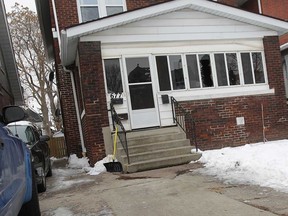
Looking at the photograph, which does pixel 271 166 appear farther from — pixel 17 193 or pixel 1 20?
pixel 1 20

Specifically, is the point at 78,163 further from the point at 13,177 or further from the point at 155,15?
the point at 13,177

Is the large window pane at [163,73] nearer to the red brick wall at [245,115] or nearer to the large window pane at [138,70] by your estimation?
the large window pane at [138,70]

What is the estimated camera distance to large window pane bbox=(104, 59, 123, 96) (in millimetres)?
11539

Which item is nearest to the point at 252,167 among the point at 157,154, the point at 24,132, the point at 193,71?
the point at 157,154

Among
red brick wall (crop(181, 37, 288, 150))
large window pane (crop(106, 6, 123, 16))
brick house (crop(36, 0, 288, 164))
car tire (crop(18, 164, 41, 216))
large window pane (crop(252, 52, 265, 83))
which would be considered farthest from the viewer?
large window pane (crop(106, 6, 123, 16))

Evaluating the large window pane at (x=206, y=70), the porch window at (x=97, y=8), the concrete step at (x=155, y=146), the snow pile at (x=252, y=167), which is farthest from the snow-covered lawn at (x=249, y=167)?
the porch window at (x=97, y=8)

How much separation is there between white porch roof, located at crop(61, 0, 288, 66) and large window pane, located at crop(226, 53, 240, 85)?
1220 millimetres

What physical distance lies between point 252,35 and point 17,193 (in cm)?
1088

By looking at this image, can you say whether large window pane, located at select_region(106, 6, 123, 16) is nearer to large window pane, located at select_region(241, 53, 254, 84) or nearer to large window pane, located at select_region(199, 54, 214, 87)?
large window pane, located at select_region(199, 54, 214, 87)

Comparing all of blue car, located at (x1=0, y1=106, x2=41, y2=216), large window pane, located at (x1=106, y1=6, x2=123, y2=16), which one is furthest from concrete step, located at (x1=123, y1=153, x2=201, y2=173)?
large window pane, located at (x1=106, y1=6, x2=123, y2=16)

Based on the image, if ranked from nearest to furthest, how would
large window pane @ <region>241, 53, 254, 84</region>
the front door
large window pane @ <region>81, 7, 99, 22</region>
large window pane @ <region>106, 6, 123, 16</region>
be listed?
the front door
large window pane @ <region>241, 53, 254, 84</region>
large window pane @ <region>81, 7, 99, 22</region>
large window pane @ <region>106, 6, 123, 16</region>

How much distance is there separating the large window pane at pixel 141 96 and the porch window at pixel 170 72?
45 cm

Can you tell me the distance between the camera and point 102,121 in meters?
11.1

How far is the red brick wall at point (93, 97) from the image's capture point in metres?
11.0
